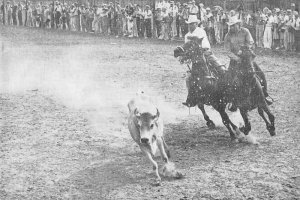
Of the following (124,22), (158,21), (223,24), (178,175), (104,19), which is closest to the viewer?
(178,175)

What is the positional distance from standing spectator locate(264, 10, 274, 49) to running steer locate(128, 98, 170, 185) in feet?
52.9

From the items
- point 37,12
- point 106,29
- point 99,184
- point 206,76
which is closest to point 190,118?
point 206,76

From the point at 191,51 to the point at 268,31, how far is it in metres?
14.4

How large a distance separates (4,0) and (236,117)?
41.6 m

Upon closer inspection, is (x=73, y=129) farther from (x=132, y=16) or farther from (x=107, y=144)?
(x=132, y=16)

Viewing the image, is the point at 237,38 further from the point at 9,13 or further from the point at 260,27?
the point at 9,13

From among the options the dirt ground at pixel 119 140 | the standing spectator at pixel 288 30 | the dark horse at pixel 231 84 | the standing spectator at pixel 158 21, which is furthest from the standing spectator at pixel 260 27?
the dark horse at pixel 231 84

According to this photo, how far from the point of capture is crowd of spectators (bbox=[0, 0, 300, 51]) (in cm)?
2358

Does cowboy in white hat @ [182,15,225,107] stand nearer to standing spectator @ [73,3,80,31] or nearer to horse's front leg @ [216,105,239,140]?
horse's front leg @ [216,105,239,140]

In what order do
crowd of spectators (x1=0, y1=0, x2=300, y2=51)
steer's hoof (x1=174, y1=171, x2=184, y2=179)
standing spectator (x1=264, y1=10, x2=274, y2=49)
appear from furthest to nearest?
1. standing spectator (x1=264, y1=10, x2=274, y2=49)
2. crowd of spectators (x1=0, y1=0, x2=300, y2=51)
3. steer's hoof (x1=174, y1=171, x2=184, y2=179)

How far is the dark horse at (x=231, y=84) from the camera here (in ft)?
34.4

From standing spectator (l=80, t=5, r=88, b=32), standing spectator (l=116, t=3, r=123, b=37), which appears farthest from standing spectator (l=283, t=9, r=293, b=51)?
standing spectator (l=80, t=5, r=88, b=32)

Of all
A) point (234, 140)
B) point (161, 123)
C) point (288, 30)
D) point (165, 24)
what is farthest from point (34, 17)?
point (161, 123)

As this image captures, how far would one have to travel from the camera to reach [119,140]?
36.7ft
